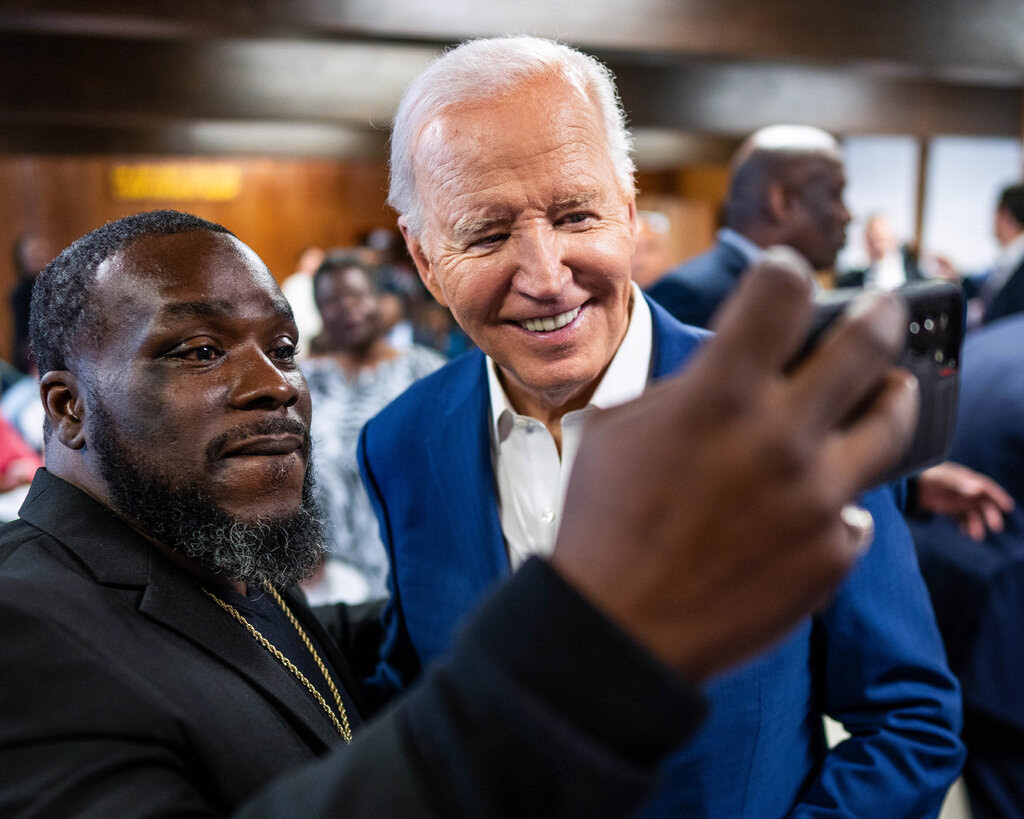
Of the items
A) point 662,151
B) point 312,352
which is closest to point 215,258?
point 312,352

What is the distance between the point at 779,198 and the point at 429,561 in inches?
91.6

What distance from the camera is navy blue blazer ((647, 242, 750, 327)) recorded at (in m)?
2.67

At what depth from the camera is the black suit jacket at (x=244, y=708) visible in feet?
1.40

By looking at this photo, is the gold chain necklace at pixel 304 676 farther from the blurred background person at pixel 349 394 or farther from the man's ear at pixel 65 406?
the blurred background person at pixel 349 394

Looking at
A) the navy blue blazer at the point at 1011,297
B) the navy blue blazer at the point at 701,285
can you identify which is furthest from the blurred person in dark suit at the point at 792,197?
the navy blue blazer at the point at 1011,297

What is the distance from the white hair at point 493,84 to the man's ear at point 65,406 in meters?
0.52

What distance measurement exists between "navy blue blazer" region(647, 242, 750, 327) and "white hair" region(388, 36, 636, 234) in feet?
4.68

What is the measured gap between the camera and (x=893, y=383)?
45 cm

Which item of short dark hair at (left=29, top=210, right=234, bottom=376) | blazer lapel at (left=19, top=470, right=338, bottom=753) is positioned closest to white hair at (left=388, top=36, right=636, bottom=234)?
short dark hair at (left=29, top=210, right=234, bottom=376)

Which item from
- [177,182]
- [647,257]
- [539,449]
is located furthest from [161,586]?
[177,182]

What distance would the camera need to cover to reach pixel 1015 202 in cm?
454

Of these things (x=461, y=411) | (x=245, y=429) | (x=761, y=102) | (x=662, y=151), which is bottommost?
(x=662, y=151)

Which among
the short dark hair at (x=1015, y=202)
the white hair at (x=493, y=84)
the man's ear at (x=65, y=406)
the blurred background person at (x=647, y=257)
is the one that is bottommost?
the blurred background person at (x=647, y=257)

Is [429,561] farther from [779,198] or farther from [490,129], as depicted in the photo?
[779,198]
